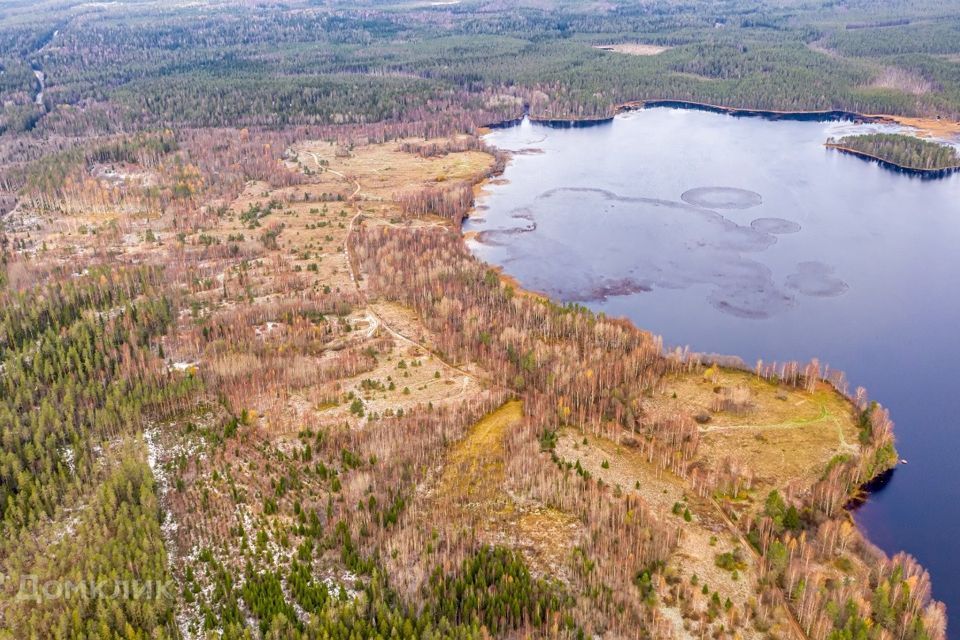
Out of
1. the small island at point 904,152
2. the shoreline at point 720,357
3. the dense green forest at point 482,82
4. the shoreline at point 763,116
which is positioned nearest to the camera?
the shoreline at point 720,357

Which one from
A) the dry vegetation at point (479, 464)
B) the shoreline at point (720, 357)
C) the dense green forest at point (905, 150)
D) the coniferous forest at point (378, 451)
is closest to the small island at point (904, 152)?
the dense green forest at point (905, 150)

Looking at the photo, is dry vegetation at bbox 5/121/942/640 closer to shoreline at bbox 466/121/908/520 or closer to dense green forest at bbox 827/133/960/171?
shoreline at bbox 466/121/908/520

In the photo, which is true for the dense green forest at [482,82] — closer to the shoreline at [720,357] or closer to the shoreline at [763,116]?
the shoreline at [763,116]

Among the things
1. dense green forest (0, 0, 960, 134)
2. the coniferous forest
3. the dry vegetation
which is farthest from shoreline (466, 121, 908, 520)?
dense green forest (0, 0, 960, 134)

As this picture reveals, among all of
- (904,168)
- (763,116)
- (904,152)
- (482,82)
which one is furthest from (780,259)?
(482,82)

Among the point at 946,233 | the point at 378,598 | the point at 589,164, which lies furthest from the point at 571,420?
the point at 589,164

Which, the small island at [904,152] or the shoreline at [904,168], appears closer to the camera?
the shoreline at [904,168]

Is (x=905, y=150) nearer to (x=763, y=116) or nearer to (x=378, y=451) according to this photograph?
(x=763, y=116)
